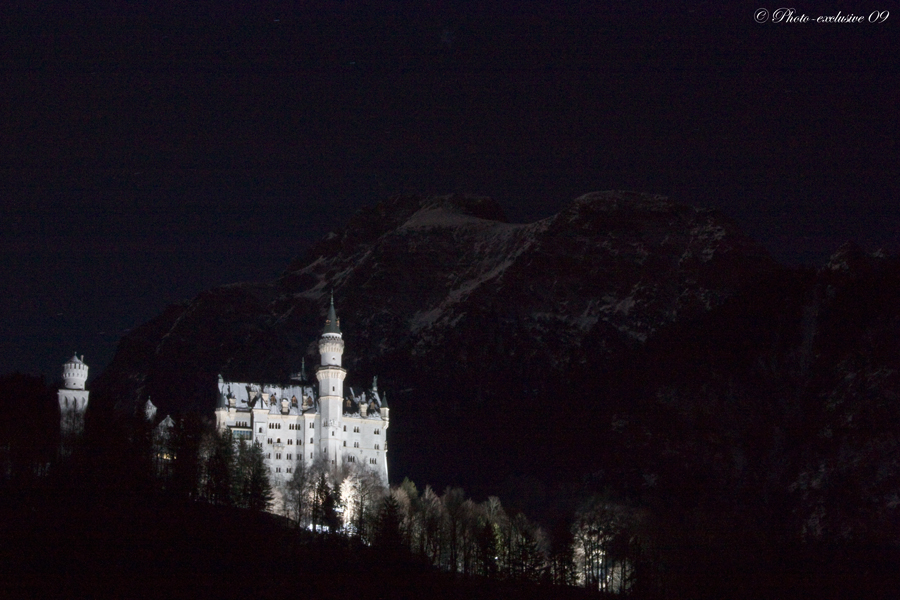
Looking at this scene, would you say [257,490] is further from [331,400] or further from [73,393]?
[331,400]

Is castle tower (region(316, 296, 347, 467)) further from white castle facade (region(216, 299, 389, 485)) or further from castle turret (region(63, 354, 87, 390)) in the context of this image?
castle turret (region(63, 354, 87, 390))

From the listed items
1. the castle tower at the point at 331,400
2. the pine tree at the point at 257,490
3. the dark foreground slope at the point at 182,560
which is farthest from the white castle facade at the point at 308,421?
the dark foreground slope at the point at 182,560

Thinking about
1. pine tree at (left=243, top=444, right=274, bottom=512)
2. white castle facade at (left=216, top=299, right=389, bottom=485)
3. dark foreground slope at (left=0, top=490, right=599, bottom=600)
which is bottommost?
dark foreground slope at (left=0, top=490, right=599, bottom=600)

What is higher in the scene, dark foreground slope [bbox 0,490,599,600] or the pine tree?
the pine tree

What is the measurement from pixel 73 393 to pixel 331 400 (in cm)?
3447

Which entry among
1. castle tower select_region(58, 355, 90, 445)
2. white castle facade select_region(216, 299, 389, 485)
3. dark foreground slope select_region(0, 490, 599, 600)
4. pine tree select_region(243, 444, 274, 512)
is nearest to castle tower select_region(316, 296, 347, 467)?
white castle facade select_region(216, 299, 389, 485)

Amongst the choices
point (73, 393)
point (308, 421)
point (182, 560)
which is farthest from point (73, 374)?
point (182, 560)

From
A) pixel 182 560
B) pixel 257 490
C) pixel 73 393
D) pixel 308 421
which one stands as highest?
pixel 73 393

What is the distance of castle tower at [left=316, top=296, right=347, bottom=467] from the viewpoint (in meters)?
172

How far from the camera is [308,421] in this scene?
568ft

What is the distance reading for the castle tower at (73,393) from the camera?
496 ft

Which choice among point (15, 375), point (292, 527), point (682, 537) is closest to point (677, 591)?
point (682, 537)

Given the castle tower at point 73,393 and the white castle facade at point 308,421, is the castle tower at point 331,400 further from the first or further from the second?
the castle tower at point 73,393

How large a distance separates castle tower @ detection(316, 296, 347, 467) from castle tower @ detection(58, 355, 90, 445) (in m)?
31.4
